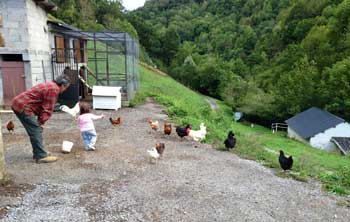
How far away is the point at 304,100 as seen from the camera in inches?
1471

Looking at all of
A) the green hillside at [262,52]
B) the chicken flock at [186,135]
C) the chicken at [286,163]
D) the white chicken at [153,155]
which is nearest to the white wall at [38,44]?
the chicken flock at [186,135]

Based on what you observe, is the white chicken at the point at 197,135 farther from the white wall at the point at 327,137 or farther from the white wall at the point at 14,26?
the white wall at the point at 327,137

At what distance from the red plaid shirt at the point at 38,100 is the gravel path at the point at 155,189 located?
1194mm

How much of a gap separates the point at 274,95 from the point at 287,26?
24.0 meters

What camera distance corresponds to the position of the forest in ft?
123

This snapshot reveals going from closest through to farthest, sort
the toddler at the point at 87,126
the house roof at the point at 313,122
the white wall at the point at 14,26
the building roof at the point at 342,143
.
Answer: the toddler at the point at 87,126, the white wall at the point at 14,26, the building roof at the point at 342,143, the house roof at the point at 313,122

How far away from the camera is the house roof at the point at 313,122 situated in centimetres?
3008

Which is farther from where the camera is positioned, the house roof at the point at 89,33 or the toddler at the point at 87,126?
the house roof at the point at 89,33

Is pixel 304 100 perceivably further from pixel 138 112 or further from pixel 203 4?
pixel 203 4

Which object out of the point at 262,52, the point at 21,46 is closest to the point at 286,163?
the point at 21,46

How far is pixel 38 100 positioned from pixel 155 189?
9.99 ft

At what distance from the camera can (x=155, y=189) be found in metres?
5.54

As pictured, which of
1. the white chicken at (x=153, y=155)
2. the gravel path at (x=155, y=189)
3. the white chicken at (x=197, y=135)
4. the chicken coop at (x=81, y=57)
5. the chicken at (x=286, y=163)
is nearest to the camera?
the gravel path at (x=155, y=189)

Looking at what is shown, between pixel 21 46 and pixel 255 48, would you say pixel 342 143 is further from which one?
pixel 255 48
